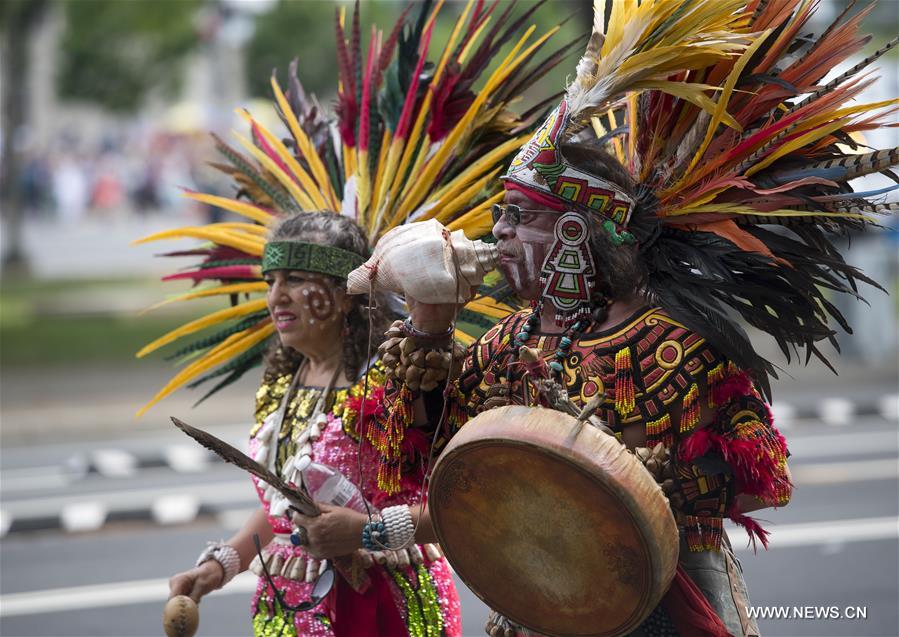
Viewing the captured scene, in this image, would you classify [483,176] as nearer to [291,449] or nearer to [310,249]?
[310,249]

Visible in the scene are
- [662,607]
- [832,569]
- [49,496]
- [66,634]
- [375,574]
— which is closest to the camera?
[662,607]

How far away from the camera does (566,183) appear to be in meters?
3.20

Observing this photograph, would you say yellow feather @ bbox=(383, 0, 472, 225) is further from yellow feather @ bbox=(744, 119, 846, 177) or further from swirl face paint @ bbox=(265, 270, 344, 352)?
yellow feather @ bbox=(744, 119, 846, 177)

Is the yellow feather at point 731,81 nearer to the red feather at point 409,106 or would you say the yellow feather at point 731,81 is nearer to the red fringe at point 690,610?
the red fringe at point 690,610

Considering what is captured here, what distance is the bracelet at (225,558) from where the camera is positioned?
4125mm

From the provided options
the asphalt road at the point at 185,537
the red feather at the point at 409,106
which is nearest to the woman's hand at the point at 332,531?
the red feather at the point at 409,106

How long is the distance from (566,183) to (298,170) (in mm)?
1653

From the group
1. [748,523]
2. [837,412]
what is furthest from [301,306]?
[837,412]

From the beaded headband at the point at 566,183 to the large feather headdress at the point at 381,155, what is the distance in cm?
72

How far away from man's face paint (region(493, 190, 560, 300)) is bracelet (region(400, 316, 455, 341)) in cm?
20

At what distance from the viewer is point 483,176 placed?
425 centimetres

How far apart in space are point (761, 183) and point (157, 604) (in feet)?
17.4

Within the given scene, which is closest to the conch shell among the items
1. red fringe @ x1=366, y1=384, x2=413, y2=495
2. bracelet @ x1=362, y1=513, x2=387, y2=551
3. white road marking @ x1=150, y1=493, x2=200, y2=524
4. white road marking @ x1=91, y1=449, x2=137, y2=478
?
red fringe @ x1=366, y1=384, x2=413, y2=495

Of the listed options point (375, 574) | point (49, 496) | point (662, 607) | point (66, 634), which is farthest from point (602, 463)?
point (49, 496)
